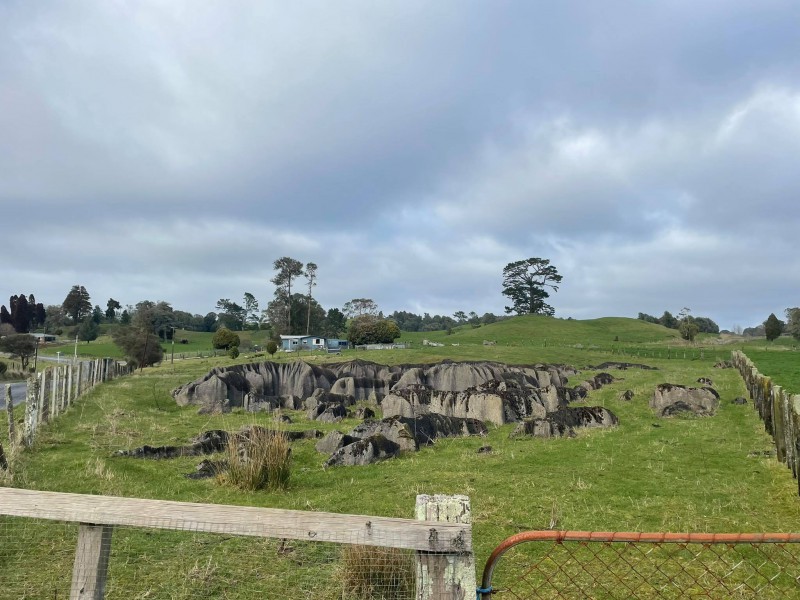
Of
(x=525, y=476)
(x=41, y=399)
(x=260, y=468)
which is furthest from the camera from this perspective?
(x=41, y=399)

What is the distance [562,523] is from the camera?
825 centimetres

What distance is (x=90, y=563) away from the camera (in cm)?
323

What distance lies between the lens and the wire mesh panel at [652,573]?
5.88 metres

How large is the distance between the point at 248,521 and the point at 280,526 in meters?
0.19

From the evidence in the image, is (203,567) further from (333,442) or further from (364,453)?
(333,442)

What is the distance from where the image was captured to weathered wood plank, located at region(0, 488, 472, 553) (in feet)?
9.50

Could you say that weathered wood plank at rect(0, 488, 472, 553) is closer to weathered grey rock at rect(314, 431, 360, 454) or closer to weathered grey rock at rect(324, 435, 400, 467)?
weathered grey rock at rect(324, 435, 400, 467)

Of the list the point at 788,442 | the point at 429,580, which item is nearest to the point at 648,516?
the point at 788,442

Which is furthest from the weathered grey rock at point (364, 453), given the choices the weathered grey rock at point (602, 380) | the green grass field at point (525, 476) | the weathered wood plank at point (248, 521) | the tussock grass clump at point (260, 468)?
the weathered grey rock at point (602, 380)

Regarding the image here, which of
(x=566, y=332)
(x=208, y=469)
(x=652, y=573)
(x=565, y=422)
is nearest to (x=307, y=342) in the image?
(x=566, y=332)

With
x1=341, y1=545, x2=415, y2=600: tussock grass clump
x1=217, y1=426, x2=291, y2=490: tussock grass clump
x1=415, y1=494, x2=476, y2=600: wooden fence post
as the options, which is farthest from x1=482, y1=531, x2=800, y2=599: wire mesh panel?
x1=217, y1=426, x2=291, y2=490: tussock grass clump

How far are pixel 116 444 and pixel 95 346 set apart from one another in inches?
4070

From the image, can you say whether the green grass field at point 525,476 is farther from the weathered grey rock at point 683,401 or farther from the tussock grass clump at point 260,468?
the weathered grey rock at point 683,401

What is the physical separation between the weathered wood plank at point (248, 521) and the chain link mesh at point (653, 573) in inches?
128
